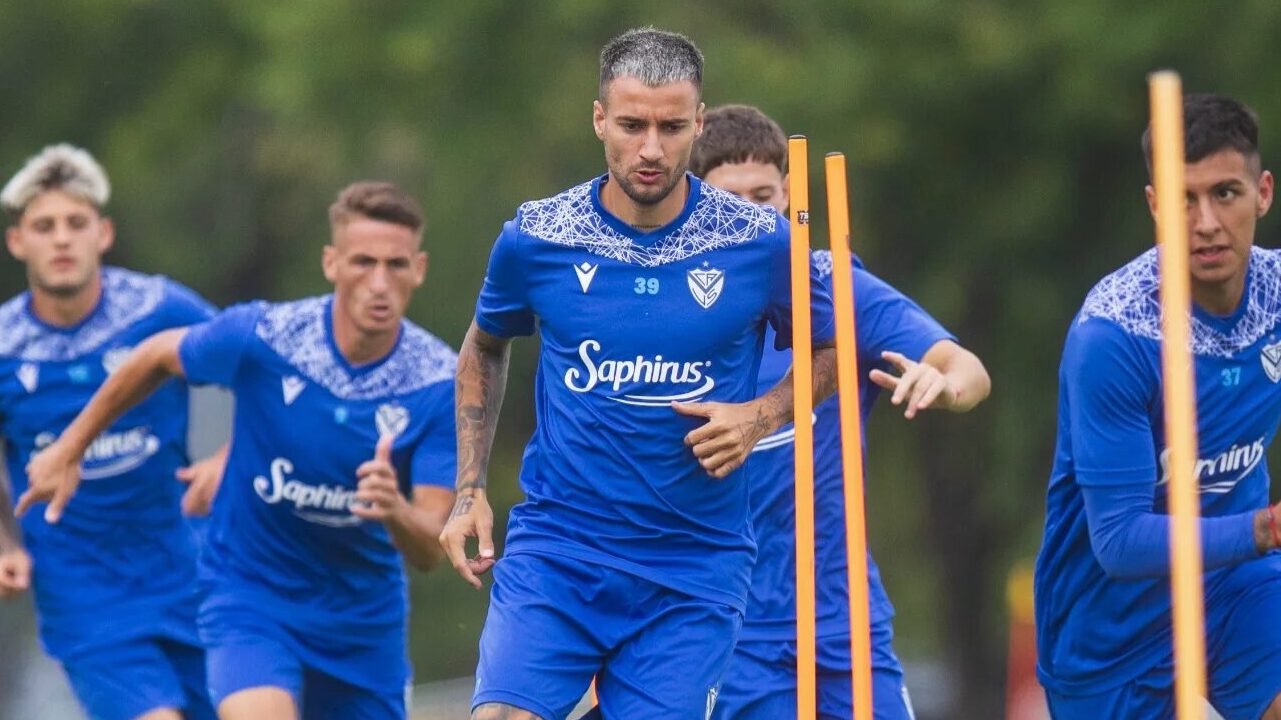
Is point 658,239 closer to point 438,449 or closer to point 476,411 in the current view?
point 476,411

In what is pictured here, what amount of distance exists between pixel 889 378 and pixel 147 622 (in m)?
4.37

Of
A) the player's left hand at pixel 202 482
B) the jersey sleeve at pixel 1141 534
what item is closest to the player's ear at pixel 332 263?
the player's left hand at pixel 202 482

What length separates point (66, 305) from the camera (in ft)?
30.5

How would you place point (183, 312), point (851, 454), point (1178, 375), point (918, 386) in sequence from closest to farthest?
1. point (1178, 375)
2. point (851, 454)
3. point (918, 386)
4. point (183, 312)

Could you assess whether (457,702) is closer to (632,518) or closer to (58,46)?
(58,46)

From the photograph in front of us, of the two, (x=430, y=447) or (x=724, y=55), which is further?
(x=724, y=55)

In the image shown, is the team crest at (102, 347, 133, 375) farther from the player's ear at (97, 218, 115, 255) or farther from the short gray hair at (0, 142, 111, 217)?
the short gray hair at (0, 142, 111, 217)

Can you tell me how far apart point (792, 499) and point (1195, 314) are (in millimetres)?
1417

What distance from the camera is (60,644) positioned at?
909 cm

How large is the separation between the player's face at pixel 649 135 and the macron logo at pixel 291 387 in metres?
2.56

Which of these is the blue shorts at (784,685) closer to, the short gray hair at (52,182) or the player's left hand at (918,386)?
the player's left hand at (918,386)

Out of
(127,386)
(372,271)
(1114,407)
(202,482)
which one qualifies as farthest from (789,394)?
(202,482)

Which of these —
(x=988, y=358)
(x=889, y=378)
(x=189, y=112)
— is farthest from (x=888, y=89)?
(x=889, y=378)

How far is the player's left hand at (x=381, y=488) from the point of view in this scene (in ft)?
23.1
